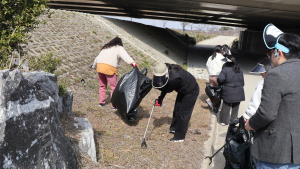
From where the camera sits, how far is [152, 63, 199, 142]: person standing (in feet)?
12.2

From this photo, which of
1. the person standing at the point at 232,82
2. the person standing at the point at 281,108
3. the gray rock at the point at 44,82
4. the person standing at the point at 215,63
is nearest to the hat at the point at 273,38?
the person standing at the point at 281,108

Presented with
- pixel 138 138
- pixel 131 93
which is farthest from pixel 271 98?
pixel 131 93

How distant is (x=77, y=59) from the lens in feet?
25.1

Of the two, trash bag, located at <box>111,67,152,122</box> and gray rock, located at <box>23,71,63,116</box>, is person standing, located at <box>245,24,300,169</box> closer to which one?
gray rock, located at <box>23,71,63,116</box>

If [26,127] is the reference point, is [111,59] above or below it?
below

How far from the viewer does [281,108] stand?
1937 millimetres

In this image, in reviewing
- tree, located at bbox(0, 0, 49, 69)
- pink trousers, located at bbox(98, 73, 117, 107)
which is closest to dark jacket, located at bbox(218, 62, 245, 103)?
pink trousers, located at bbox(98, 73, 117, 107)

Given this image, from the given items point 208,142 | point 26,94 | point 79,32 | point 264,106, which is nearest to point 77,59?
point 79,32

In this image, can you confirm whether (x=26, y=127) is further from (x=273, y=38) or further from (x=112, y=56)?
(x=112, y=56)

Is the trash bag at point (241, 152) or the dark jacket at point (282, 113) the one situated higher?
the dark jacket at point (282, 113)

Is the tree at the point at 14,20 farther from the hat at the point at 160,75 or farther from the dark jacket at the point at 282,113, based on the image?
the dark jacket at the point at 282,113

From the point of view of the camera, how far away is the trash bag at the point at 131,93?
14.8ft

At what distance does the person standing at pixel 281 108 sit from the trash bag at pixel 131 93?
2.70 m

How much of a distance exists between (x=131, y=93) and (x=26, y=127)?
261 cm
